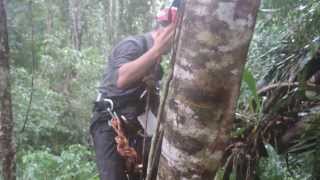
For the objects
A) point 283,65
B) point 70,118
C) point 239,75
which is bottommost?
point 70,118

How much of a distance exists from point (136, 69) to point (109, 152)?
0.55 m

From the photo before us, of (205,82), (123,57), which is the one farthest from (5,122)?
(205,82)

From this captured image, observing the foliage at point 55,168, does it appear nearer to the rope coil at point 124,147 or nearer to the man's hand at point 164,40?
the rope coil at point 124,147

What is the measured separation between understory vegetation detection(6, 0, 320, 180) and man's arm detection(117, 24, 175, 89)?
1.38 feet

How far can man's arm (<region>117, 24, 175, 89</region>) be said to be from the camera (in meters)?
2.37

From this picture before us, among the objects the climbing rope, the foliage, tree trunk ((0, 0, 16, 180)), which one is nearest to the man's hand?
the climbing rope

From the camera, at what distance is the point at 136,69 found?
247 centimetres

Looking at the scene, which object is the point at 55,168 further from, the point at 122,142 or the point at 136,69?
the point at 136,69

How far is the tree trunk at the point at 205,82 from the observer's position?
1356 mm

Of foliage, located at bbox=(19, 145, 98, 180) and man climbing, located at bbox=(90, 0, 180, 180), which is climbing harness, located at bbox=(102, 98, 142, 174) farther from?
foliage, located at bbox=(19, 145, 98, 180)

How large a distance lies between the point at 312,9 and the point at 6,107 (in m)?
2.86

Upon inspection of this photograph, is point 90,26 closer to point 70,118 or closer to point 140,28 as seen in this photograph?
point 140,28

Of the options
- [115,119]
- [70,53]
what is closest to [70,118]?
[70,53]

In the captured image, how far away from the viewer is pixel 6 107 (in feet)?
14.8
